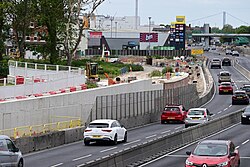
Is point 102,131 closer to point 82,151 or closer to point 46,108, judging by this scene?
point 82,151

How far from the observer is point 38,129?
39.4 metres

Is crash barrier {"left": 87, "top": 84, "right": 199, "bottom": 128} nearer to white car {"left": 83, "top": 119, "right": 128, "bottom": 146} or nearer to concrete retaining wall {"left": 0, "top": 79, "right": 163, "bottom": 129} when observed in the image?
concrete retaining wall {"left": 0, "top": 79, "right": 163, "bottom": 129}

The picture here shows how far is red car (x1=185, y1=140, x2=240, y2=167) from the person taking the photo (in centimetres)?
2356

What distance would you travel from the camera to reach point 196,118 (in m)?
49.4

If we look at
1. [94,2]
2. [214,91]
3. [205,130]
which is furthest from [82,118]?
[214,91]

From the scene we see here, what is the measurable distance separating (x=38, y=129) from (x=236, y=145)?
10649 millimetres

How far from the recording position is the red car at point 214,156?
77.3ft

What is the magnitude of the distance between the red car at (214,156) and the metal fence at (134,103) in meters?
22.0

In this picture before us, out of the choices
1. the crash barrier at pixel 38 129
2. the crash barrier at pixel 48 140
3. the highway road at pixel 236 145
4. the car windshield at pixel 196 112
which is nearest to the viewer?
the highway road at pixel 236 145

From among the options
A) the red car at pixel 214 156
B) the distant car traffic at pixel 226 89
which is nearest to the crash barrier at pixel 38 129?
the red car at pixel 214 156

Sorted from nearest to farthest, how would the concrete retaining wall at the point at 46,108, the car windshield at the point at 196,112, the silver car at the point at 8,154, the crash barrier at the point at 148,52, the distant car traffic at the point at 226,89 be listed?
the silver car at the point at 8,154
the concrete retaining wall at the point at 46,108
the car windshield at the point at 196,112
the distant car traffic at the point at 226,89
the crash barrier at the point at 148,52

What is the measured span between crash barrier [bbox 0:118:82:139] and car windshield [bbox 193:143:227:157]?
1227 cm

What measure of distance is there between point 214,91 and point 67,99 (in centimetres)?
4888

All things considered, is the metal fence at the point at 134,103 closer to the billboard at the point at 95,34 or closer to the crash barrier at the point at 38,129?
the crash barrier at the point at 38,129
